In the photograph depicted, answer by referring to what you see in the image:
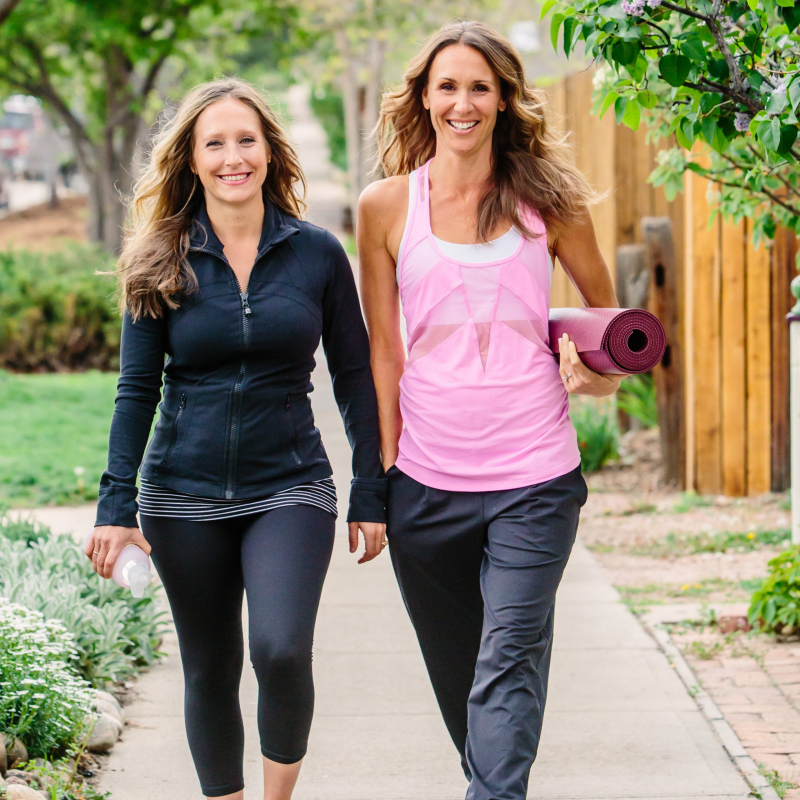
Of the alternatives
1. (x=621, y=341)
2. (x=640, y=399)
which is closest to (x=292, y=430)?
(x=621, y=341)

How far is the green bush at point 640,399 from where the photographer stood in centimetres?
825

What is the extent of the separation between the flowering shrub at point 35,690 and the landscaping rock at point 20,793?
0.89ft

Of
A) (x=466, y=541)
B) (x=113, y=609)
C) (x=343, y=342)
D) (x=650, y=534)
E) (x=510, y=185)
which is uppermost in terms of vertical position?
(x=510, y=185)

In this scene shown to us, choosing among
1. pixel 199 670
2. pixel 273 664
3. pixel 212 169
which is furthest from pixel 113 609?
pixel 212 169

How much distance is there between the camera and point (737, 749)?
3680 millimetres

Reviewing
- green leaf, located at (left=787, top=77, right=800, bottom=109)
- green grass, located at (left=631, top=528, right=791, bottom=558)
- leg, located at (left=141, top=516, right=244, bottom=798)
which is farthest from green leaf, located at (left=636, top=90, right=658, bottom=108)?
green grass, located at (left=631, top=528, right=791, bottom=558)

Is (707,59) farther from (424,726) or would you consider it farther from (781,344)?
(781,344)

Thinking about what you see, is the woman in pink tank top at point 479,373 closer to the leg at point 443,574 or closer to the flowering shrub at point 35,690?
the leg at point 443,574

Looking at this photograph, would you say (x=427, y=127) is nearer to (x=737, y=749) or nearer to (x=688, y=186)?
(x=737, y=749)

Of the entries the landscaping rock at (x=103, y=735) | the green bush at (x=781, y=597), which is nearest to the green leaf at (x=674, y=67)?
the green bush at (x=781, y=597)

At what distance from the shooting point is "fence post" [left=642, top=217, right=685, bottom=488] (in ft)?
23.8

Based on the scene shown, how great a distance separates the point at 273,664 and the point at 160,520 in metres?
0.44

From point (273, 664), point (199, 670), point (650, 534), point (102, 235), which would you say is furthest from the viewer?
point (102, 235)

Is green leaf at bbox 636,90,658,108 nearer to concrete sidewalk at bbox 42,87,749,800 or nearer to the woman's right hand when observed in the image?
concrete sidewalk at bbox 42,87,749,800
